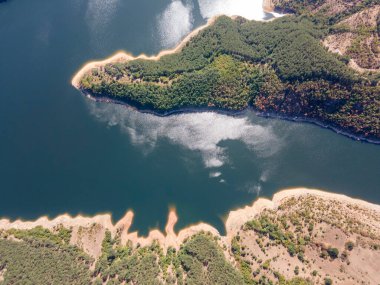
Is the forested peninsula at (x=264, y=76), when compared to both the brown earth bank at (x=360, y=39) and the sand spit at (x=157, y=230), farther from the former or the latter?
the sand spit at (x=157, y=230)

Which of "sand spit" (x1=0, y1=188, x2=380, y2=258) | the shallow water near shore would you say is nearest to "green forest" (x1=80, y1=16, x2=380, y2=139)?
the shallow water near shore

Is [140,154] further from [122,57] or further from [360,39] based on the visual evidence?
[360,39]

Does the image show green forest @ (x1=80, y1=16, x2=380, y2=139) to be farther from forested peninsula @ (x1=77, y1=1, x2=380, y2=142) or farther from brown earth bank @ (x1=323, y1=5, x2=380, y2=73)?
brown earth bank @ (x1=323, y1=5, x2=380, y2=73)

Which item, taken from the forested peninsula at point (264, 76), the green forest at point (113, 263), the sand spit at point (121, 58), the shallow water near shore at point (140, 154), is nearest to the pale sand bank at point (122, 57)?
the sand spit at point (121, 58)

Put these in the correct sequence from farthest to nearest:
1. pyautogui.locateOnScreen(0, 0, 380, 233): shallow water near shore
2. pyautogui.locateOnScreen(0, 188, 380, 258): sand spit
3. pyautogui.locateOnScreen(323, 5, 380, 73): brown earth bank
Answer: pyautogui.locateOnScreen(0, 0, 380, 233): shallow water near shore
pyautogui.locateOnScreen(323, 5, 380, 73): brown earth bank
pyautogui.locateOnScreen(0, 188, 380, 258): sand spit

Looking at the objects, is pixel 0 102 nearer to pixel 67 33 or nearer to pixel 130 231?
pixel 67 33

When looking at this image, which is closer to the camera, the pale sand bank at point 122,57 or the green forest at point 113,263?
the green forest at point 113,263

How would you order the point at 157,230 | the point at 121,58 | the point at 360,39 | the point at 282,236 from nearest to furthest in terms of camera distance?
1. the point at 282,236
2. the point at 360,39
3. the point at 157,230
4. the point at 121,58

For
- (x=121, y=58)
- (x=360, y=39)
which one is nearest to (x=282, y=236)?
(x=360, y=39)
